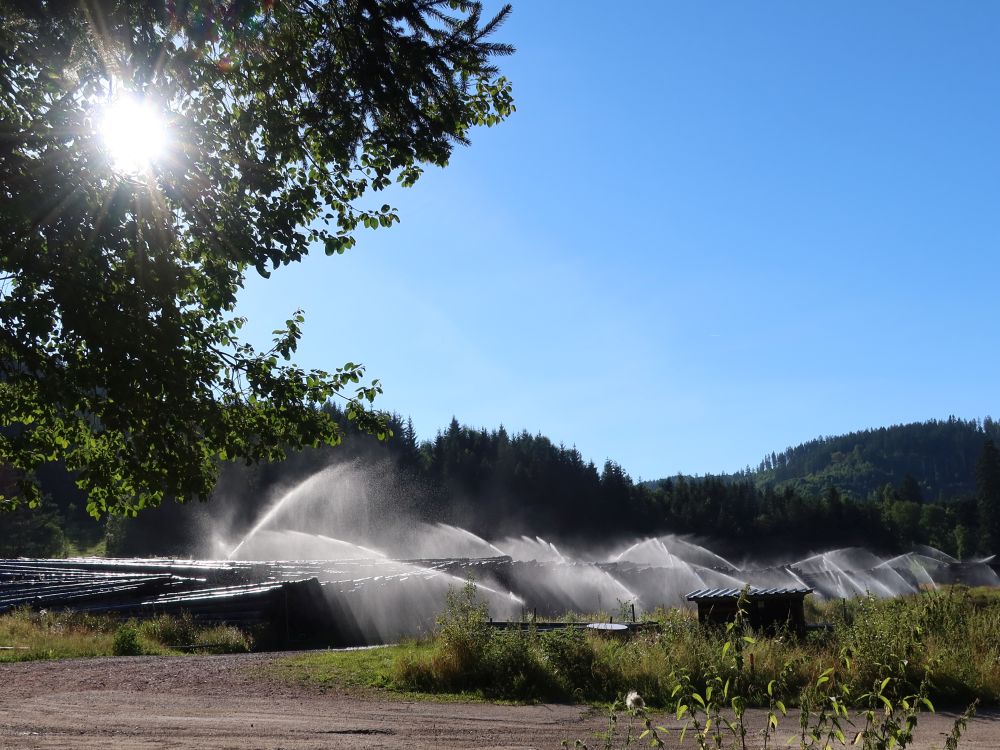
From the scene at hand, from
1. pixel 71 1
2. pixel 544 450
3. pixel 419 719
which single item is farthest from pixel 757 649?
pixel 544 450

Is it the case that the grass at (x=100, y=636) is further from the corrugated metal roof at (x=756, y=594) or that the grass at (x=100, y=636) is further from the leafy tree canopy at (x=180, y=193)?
the corrugated metal roof at (x=756, y=594)

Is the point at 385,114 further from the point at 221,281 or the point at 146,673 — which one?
the point at 146,673

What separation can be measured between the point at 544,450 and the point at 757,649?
445 feet

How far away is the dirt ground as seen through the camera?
8602 millimetres

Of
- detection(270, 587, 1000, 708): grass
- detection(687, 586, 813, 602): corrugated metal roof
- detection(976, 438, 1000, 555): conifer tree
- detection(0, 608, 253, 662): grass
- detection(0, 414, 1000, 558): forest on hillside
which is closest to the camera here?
detection(270, 587, 1000, 708): grass

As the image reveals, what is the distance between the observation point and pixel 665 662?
40.9 ft

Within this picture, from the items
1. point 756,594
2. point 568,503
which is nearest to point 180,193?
point 756,594

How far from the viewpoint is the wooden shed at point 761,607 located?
1554 centimetres

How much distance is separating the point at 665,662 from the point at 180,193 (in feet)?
31.7

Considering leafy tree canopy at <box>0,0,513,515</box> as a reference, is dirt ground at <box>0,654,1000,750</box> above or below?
below

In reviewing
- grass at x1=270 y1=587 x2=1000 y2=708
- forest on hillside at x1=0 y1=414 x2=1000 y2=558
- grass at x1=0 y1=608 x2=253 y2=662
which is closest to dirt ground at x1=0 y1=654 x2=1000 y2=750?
grass at x1=270 y1=587 x2=1000 y2=708

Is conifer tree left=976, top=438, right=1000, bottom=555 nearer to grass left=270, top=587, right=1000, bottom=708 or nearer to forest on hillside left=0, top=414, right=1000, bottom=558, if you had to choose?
forest on hillside left=0, top=414, right=1000, bottom=558

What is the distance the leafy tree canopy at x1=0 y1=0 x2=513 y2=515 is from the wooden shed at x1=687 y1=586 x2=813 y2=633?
9373 millimetres

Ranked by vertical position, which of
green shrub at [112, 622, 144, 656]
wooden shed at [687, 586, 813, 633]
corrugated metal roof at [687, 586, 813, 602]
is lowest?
green shrub at [112, 622, 144, 656]
